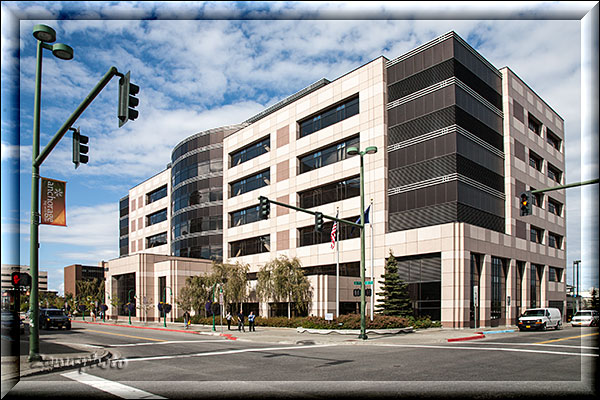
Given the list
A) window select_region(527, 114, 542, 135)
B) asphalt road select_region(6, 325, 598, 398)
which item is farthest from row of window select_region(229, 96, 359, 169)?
asphalt road select_region(6, 325, 598, 398)

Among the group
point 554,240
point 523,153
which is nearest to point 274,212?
point 523,153

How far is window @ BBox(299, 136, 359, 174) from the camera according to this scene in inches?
1924

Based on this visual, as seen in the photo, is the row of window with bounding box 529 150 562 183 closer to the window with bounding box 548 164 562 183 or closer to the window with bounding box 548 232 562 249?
the window with bounding box 548 164 562 183

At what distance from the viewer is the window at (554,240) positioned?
189 ft

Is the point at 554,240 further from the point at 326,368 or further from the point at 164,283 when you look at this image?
the point at 326,368

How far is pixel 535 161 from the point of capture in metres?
55.1

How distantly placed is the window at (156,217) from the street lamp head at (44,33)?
7137 centimetres

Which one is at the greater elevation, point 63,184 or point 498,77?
point 498,77

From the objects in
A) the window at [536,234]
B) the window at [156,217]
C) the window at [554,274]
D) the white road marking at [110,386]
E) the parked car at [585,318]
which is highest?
the window at [156,217]

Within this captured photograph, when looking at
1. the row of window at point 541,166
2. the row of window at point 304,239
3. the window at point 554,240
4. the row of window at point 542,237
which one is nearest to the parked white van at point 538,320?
the row of window at point 304,239

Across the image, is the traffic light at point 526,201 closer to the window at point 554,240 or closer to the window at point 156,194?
the window at point 554,240

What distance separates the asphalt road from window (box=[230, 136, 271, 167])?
41.6 m

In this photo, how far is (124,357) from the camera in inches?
755

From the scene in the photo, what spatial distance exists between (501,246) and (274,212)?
946 inches
